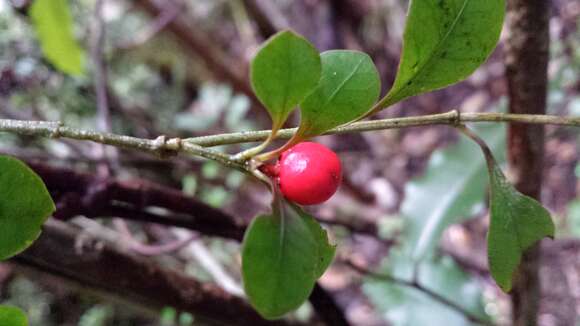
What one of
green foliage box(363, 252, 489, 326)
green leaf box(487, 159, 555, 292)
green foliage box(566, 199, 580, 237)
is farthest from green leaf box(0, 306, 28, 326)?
green foliage box(566, 199, 580, 237)

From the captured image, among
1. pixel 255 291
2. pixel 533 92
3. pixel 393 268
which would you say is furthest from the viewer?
pixel 393 268

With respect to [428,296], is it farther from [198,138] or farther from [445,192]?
[198,138]

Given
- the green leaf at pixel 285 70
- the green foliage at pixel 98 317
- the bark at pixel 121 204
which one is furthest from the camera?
A: the green foliage at pixel 98 317

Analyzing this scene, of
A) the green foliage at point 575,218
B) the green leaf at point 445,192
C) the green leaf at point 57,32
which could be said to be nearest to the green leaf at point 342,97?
A: the green leaf at point 445,192

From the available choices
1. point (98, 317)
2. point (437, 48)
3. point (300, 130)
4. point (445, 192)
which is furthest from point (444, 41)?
point (98, 317)

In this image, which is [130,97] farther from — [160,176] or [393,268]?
[393,268]

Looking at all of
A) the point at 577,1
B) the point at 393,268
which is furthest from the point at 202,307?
the point at 577,1

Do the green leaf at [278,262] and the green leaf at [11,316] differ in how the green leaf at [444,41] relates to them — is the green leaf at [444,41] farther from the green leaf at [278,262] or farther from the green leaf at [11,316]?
the green leaf at [11,316]

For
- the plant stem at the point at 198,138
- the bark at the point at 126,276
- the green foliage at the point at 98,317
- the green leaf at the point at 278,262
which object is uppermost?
the plant stem at the point at 198,138
